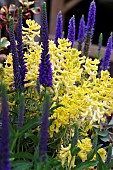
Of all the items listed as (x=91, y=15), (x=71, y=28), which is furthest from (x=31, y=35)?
(x=91, y=15)

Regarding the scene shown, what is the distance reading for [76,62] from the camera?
1.59 meters

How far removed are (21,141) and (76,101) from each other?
28 cm

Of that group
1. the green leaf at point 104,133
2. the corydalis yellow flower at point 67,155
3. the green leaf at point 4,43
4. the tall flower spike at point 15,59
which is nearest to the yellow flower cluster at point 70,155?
the corydalis yellow flower at point 67,155

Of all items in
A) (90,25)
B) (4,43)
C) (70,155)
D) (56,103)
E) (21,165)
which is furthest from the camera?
(90,25)

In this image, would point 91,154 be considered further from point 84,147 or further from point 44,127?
point 44,127

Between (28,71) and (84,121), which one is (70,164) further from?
(28,71)

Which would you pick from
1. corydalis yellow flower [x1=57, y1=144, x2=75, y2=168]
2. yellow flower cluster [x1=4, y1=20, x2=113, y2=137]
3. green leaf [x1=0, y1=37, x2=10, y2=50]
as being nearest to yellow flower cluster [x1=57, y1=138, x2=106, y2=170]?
corydalis yellow flower [x1=57, y1=144, x2=75, y2=168]

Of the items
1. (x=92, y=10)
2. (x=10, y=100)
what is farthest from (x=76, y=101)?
(x=92, y=10)

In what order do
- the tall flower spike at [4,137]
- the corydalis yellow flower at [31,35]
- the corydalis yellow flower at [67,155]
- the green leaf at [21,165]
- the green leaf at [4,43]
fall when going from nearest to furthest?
1. the tall flower spike at [4,137]
2. the green leaf at [21,165]
3. the corydalis yellow flower at [67,155]
4. the corydalis yellow flower at [31,35]
5. the green leaf at [4,43]

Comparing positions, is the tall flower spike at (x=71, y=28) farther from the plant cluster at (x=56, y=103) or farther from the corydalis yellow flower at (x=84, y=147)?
the corydalis yellow flower at (x=84, y=147)

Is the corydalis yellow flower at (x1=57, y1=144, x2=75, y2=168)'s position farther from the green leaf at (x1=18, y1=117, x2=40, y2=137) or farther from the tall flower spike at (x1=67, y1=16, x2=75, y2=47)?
the tall flower spike at (x1=67, y1=16, x2=75, y2=47)

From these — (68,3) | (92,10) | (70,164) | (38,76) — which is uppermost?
A: (68,3)

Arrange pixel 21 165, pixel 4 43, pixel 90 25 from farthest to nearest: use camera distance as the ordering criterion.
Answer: pixel 90 25, pixel 4 43, pixel 21 165

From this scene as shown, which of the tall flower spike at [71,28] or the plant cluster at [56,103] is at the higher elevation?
the tall flower spike at [71,28]
